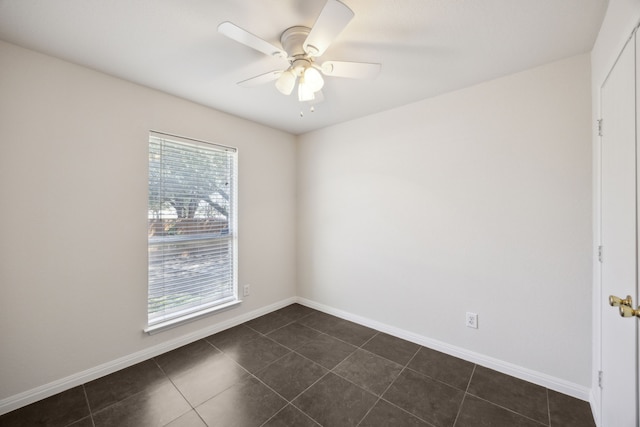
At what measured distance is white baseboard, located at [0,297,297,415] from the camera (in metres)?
1.61

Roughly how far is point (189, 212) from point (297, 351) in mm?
1694

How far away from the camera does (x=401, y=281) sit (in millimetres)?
2549

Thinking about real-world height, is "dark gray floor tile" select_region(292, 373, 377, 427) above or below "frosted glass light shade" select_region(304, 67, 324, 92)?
below

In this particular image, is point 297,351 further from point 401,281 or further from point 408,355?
point 401,281

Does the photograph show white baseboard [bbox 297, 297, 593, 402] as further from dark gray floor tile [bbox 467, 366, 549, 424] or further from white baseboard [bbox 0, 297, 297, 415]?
white baseboard [bbox 0, 297, 297, 415]

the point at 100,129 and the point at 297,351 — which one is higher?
the point at 100,129

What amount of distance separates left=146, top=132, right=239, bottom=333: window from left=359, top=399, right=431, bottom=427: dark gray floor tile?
178cm

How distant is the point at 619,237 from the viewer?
1.17m


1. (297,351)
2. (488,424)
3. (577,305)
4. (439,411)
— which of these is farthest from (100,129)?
(577,305)

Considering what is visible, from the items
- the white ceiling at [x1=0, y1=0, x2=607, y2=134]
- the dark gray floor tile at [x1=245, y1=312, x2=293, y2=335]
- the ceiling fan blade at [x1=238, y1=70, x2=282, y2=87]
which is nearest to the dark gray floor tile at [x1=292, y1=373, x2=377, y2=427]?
the dark gray floor tile at [x1=245, y1=312, x2=293, y2=335]

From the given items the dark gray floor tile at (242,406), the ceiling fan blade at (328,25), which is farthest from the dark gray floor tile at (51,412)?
the ceiling fan blade at (328,25)

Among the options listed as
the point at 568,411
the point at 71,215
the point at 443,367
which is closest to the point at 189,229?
the point at 71,215

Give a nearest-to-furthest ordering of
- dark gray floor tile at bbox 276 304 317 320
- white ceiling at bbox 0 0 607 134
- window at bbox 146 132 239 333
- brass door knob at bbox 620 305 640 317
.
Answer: brass door knob at bbox 620 305 640 317 → white ceiling at bbox 0 0 607 134 → window at bbox 146 132 239 333 → dark gray floor tile at bbox 276 304 317 320

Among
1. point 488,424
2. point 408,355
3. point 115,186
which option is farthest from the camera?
point 408,355
